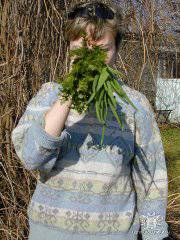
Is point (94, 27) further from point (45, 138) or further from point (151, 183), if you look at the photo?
point (151, 183)

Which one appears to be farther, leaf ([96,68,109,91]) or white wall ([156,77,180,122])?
white wall ([156,77,180,122])

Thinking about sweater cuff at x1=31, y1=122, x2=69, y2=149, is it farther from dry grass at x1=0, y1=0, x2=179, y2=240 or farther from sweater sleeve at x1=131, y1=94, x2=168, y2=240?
dry grass at x1=0, y1=0, x2=179, y2=240

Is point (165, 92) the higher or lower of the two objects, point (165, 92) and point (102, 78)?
the lower

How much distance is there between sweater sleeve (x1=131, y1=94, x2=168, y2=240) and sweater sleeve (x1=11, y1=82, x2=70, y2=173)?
1.16 feet

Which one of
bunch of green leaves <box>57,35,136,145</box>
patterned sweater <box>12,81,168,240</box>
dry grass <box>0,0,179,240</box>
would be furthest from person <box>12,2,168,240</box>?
dry grass <box>0,0,179,240</box>

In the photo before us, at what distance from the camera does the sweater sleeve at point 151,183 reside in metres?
1.76

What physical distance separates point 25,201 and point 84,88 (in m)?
1.76

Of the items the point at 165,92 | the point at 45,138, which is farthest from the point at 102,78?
the point at 165,92

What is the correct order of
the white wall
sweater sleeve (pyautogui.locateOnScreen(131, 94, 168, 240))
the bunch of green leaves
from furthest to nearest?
the white wall → sweater sleeve (pyautogui.locateOnScreen(131, 94, 168, 240)) → the bunch of green leaves

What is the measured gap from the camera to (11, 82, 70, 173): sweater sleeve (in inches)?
55.4

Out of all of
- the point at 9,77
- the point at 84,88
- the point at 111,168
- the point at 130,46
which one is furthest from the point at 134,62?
the point at 84,88

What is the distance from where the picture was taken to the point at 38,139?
1409 mm

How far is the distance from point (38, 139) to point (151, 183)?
1.91ft

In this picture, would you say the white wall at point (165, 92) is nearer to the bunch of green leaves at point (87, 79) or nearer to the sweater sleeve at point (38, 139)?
the sweater sleeve at point (38, 139)
